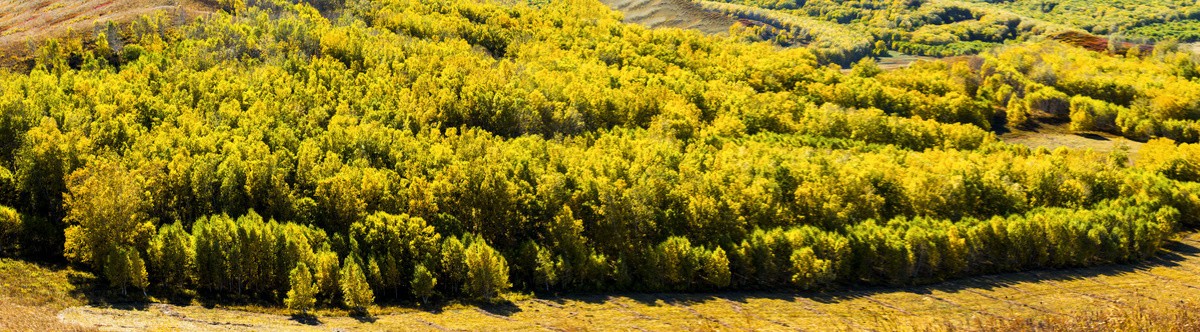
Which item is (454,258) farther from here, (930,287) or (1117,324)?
(1117,324)

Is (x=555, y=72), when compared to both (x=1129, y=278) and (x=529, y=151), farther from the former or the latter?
(x=1129, y=278)

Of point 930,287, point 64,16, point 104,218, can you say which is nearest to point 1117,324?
point 930,287

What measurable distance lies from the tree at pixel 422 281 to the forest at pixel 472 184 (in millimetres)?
341

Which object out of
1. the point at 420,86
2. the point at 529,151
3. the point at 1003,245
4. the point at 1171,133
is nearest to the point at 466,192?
the point at 529,151

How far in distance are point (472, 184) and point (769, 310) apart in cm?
3679

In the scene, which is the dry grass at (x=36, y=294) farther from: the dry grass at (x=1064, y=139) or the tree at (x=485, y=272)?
the dry grass at (x=1064, y=139)

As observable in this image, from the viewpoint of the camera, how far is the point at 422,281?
3049 inches

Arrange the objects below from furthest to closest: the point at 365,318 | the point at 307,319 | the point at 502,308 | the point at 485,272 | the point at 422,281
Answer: the point at 485,272 → the point at 502,308 → the point at 422,281 → the point at 365,318 → the point at 307,319

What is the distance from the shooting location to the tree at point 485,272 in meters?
79.1

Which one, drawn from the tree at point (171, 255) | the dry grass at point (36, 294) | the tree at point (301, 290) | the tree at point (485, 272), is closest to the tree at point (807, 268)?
the tree at point (485, 272)

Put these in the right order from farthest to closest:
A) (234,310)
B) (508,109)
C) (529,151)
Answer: (508,109) < (529,151) < (234,310)

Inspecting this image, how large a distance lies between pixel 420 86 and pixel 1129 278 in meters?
107

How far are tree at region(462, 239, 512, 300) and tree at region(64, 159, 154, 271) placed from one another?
3176cm

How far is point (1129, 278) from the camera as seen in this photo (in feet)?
307
